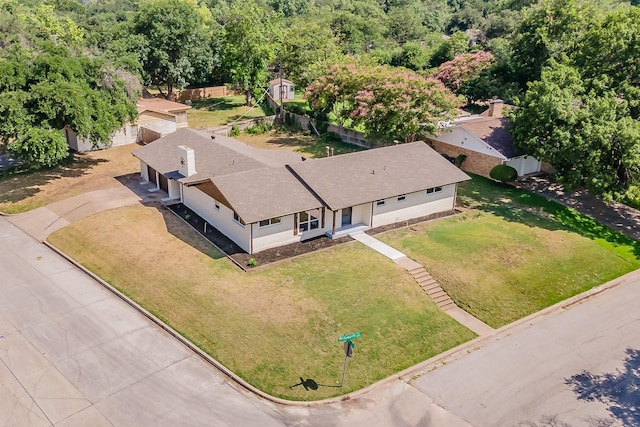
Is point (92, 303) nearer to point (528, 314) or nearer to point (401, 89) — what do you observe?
point (528, 314)

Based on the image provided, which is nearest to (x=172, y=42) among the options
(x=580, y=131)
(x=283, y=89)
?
(x=283, y=89)

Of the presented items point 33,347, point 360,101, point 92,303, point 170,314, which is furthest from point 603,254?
point 33,347

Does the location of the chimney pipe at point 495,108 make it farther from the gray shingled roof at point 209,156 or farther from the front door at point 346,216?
the front door at point 346,216

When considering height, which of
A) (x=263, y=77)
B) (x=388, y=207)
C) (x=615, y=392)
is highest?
(x=263, y=77)

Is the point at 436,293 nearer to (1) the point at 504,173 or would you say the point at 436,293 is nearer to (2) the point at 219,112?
(1) the point at 504,173

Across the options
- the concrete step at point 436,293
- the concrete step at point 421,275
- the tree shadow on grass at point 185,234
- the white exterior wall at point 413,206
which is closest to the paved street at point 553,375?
the concrete step at point 436,293
